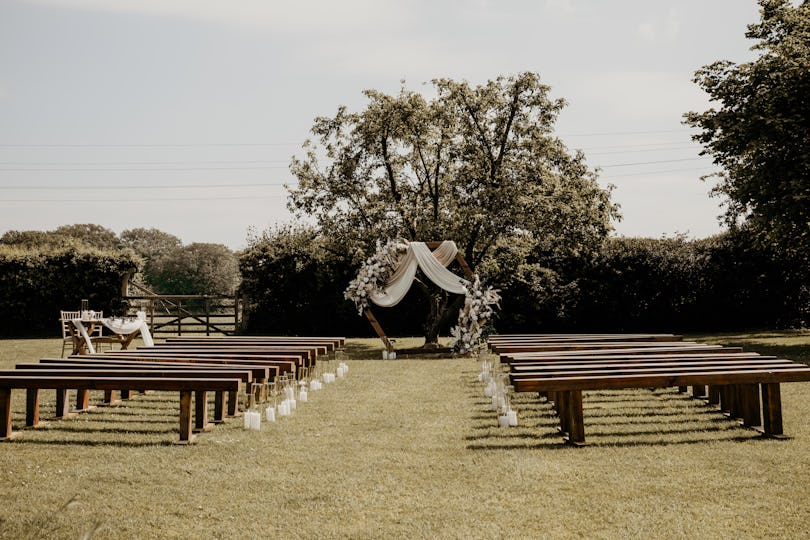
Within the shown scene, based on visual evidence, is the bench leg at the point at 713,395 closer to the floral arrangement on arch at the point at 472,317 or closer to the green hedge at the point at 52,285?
the floral arrangement on arch at the point at 472,317

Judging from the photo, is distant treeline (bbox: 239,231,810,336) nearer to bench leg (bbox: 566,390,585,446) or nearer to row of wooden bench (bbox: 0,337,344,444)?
row of wooden bench (bbox: 0,337,344,444)

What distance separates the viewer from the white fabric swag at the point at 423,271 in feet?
56.3

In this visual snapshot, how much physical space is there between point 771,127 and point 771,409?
33.7 feet

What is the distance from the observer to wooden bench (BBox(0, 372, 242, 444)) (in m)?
7.38

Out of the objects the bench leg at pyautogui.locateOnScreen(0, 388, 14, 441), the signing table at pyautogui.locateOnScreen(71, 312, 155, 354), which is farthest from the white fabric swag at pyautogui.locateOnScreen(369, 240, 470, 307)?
the bench leg at pyautogui.locateOnScreen(0, 388, 14, 441)

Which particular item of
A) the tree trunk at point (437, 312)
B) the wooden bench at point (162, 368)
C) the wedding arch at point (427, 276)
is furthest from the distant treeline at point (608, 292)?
the wooden bench at point (162, 368)

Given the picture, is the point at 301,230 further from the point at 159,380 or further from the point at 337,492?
the point at 337,492

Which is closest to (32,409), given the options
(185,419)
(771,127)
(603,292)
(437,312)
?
(185,419)

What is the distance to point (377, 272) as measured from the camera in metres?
17.6

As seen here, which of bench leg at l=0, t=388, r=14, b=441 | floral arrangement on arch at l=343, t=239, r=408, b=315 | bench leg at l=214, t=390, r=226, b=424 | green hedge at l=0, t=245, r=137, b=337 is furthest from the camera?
green hedge at l=0, t=245, r=137, b=337

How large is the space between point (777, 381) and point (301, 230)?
18161mm

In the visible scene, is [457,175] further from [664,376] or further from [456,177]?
[664,376]

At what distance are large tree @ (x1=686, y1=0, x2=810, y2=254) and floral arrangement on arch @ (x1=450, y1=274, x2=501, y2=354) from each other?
626 cm

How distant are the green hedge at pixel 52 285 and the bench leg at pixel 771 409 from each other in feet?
72.9
